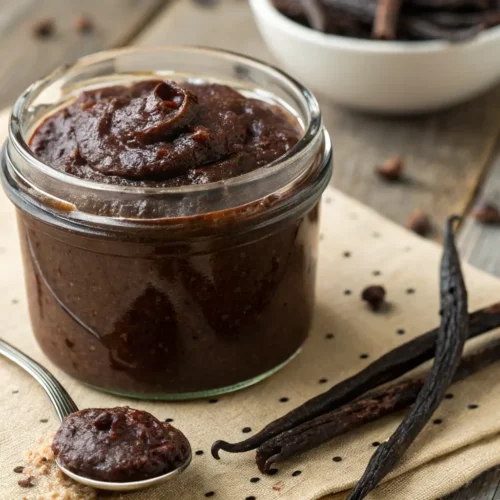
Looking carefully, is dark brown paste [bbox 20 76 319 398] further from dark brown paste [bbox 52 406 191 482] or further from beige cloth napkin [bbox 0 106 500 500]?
dark brown paste [bbox 52 406 191 482]

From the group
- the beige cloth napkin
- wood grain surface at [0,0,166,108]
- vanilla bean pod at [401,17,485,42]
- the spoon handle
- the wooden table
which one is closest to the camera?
the beige cloth napkin

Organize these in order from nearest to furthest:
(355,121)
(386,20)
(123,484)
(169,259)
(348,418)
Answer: (123,484)
(169,259)
(348,418)
(386,20)
(355,121)

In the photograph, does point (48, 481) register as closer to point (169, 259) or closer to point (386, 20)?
point (169, 259)

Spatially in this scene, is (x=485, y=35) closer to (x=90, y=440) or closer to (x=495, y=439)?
(x=495, y=439)

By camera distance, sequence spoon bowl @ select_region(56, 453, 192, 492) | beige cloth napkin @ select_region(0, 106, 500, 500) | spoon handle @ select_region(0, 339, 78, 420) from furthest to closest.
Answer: spoon handle @ select_region(0, 339, 78, 420)
beige cloth napkin @ select_region(0, 106, 500, 500)
spoon bowl @ select_region(56, 453, 192, 492)

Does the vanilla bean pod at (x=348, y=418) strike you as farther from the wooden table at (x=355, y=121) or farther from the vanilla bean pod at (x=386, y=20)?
the vanilla bean pod at (x=386, y=20)

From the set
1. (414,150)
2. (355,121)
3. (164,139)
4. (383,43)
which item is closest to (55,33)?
(355,121)

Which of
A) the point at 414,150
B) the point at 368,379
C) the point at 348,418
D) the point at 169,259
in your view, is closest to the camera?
the point at 169,259

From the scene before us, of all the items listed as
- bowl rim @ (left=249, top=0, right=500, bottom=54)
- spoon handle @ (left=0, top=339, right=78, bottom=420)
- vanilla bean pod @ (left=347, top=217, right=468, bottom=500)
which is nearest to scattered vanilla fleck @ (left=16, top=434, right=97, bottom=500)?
spoon handle @ (left=0, top=339, right=78, bottom=420)
